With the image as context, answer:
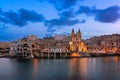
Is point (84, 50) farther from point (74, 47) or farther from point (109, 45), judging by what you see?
point (109, 45)

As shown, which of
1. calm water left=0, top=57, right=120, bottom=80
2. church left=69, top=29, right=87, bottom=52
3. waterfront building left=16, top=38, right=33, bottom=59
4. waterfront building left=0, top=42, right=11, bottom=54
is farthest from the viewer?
waterfront building left=0, top=42, right=11, bottom=54

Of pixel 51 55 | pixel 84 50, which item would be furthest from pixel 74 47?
pixel 51 55

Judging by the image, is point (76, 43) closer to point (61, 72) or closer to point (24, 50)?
point (24, 50)

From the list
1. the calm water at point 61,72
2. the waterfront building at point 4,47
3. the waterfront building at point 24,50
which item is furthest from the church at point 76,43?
the calm water at point 61,72

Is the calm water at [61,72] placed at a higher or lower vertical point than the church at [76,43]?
lower

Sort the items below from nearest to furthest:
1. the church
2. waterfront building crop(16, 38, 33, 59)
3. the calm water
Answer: the calm water < waterfront building crop(16, 38, 33, 59) < the church

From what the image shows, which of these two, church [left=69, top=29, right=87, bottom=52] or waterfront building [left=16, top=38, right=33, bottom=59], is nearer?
waterfront building [left=16, top=38, right=33, bottom=59]

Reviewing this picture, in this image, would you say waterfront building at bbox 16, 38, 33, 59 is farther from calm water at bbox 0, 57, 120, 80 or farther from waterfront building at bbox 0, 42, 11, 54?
calm water at bbox 0, 57, 120, 80

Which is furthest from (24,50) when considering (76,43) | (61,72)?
(61,72)

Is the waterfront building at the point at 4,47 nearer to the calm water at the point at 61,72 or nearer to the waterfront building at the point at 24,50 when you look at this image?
the waterfront building at the point at 24,50

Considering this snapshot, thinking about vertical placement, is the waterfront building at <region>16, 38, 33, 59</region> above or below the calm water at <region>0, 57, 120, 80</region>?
above

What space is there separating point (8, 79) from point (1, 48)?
310ft

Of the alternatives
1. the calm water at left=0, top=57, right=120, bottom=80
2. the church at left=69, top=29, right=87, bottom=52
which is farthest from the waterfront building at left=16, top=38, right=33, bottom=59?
the calm water at left=0, top=57, right=120, bottom=80

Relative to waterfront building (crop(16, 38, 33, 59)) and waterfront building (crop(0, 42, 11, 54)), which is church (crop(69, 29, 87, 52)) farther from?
waterfront building (crop(0, 42, 11, 54))
